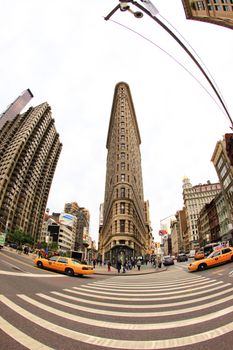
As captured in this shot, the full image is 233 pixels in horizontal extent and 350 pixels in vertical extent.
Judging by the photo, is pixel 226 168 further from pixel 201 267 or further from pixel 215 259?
pixel 201 267

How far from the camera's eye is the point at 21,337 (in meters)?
3.94

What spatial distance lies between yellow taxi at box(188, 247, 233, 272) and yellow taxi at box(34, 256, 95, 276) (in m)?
10.2

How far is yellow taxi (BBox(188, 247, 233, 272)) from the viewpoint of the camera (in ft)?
67.1

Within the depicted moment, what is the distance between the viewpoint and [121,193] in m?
47.6

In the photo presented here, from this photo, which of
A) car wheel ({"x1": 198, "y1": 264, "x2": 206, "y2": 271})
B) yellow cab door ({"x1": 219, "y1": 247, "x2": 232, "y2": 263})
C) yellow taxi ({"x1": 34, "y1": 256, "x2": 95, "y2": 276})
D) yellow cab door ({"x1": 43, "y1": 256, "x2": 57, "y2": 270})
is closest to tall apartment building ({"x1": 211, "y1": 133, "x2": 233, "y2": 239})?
yellow cab door ({"x1": 219, "y1": 247, "x2": 232, "y2": 263})

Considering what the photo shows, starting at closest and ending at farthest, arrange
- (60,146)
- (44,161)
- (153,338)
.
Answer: (153,338) < (44,161) < (60,146)

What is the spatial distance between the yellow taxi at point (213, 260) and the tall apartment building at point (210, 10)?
108 ft

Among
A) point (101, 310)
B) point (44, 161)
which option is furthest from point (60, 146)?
point (101, 310)

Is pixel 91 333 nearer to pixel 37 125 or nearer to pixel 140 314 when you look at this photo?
pixel 140 314

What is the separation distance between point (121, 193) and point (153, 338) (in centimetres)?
4351

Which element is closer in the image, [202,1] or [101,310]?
[101,310]

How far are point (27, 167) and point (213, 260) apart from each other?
101 m

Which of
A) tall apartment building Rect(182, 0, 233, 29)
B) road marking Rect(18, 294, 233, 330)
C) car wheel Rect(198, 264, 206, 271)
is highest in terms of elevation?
tall apartment building Rect(182, 0, 233, 29)

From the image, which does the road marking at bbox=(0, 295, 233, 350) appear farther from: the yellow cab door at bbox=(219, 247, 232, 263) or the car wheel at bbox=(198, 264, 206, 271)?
the yellow cab door at bbox=(219, 247, 232, 263)
